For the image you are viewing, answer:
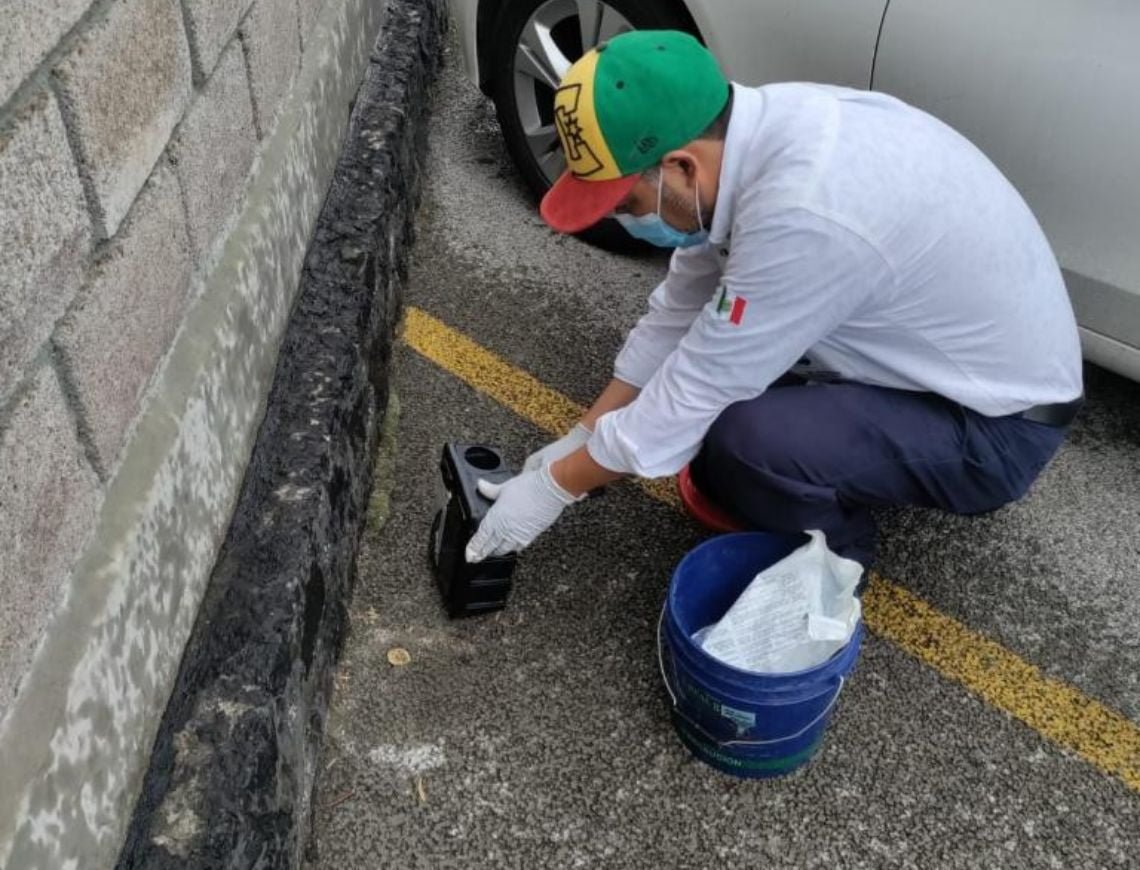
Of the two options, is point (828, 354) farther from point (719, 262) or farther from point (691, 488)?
point (691, 488)

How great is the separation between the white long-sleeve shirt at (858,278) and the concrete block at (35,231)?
1.06 m

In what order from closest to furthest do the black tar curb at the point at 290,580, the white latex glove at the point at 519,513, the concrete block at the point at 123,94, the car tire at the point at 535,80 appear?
1. the concrete block at the point at 123,94
2. the black tar curb at the point at 290,580
3. the white latex glove at the point at 519,513
4. the car tire at the point at 535,80

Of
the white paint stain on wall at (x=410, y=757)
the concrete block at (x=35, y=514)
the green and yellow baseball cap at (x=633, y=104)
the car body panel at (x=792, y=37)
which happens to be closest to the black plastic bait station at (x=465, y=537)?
the white paint stain on wall at (x=410, y=757)

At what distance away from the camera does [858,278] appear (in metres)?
1.98

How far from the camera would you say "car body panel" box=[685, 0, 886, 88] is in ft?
8.95

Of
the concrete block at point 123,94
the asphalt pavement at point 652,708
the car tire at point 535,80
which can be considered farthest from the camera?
the car tire at point 535,80

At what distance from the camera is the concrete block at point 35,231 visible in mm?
1226

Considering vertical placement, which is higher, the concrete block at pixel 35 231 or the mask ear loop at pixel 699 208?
the concrete block at pixel 35 231

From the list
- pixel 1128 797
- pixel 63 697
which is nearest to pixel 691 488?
pixel 1128 797

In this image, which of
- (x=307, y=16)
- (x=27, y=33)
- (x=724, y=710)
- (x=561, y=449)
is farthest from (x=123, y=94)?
(x=724, y=710)

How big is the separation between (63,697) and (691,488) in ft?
5.40

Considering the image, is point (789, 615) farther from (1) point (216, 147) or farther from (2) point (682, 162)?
(1) point (216, 147)

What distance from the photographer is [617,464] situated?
2.16 m

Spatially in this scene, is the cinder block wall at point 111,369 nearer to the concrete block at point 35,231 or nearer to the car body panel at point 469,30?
the concrete block at point 35,231
